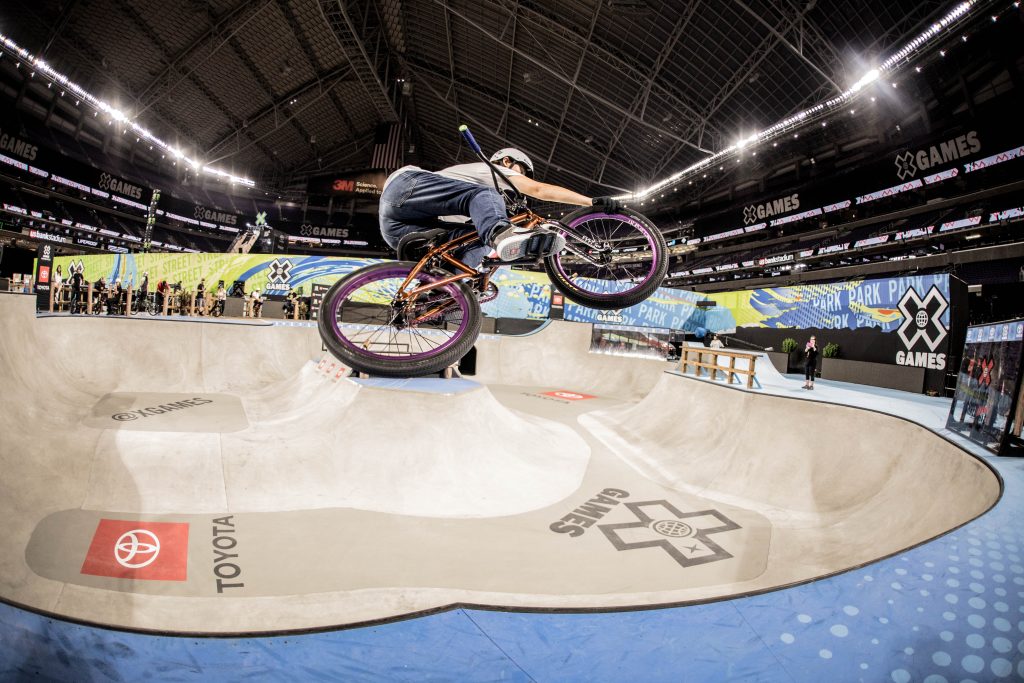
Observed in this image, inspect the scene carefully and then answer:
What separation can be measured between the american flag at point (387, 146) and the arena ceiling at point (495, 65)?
1416mm

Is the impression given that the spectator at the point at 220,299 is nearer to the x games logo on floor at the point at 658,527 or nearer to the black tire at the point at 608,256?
the x games logo on floor at the point at 658,527

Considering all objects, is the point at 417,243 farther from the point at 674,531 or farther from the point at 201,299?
the point at 201,299

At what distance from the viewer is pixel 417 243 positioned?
3.45 metres

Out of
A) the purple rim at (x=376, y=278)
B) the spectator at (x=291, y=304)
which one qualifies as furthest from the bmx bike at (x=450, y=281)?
the spectator at (x=291, y=304)

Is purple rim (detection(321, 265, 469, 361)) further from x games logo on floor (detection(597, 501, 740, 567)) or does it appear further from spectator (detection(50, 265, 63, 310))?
spectator (detection(50, 265, 63, 310))

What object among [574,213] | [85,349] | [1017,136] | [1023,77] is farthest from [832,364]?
[85,349]

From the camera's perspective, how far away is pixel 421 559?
4.82m

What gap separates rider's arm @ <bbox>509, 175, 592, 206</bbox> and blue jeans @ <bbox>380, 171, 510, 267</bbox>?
0.17 meters

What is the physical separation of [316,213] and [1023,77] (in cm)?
4955

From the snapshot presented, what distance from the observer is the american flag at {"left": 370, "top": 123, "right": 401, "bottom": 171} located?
1314 inches

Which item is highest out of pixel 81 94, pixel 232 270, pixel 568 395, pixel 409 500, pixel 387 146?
pixel 387 146

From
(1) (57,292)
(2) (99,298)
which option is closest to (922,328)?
(2) (99,298)

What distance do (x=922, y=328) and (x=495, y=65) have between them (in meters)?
21.6

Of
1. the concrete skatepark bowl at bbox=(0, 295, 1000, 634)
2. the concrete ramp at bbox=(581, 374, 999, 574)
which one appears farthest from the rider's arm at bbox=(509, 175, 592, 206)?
the concrete ramp at bbox=(581, 374, 999, 574)
